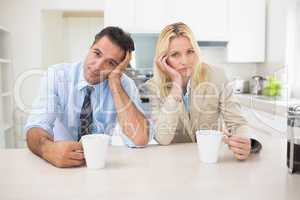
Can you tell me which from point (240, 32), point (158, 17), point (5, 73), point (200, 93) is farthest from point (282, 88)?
point (5, 73)

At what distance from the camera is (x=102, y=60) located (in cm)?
96

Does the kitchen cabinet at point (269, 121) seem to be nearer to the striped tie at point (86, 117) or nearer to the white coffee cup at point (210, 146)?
the white coffee cup at point (210, 146)

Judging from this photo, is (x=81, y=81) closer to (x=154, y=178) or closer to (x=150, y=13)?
(x=154, y=178)

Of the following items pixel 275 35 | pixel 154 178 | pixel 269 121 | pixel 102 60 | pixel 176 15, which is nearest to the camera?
pixel 154 178

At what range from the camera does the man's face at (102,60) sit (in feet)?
3.15

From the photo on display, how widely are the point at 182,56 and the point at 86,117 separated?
1.38ft

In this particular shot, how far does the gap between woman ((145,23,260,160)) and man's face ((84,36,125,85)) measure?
17 cm

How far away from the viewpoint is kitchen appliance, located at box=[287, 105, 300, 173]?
2.35 ft

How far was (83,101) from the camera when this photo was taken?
0.98 metres

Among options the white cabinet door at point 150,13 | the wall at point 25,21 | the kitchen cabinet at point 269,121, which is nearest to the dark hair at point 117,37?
the kitchen cabinet at point 269,121

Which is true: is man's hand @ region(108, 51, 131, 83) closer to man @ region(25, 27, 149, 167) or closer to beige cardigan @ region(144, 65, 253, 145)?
man @ region(25, 27, 149, 167)

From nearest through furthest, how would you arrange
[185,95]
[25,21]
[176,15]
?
[185,95] < [25,21] < [176,15]

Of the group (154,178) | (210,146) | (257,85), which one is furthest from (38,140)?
(257,85)

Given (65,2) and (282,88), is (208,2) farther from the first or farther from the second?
(65,2)
